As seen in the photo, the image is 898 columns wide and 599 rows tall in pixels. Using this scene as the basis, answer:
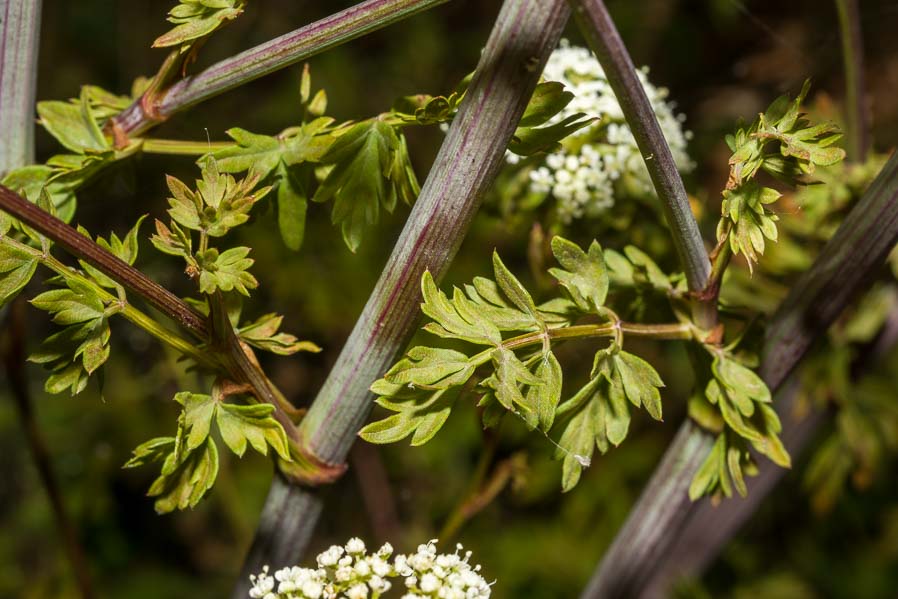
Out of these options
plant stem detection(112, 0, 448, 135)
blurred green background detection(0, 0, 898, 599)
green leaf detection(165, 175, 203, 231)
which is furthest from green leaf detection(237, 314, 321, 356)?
blurred green background detection(0, 0, 898, 599)

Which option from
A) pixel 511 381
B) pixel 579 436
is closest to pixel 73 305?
pixel 511 381

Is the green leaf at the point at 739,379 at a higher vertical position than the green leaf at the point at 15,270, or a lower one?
higher

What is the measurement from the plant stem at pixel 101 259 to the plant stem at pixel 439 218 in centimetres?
19

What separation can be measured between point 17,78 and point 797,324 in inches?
42.8

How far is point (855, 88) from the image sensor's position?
1.61 m

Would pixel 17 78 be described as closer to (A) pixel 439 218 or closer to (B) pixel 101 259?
(B) pixel 101 259

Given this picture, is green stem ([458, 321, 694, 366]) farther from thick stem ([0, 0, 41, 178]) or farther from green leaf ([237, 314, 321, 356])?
thick stem ([0, 0, 41, 178])

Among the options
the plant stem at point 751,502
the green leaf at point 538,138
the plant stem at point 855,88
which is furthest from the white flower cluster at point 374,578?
the plant stem at point 855,88

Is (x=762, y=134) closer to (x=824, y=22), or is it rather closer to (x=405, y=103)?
(x=405, y=103)

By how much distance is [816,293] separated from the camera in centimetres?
115

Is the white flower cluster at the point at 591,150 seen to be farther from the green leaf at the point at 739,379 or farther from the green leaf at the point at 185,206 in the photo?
the green leaf at the point at 185,206

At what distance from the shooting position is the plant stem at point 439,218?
87cm

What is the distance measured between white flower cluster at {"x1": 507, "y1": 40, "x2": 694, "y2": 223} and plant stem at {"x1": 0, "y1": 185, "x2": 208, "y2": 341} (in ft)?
2.09

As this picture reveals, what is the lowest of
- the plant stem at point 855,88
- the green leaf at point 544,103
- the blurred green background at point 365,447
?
the blurred green background at point 365,447
